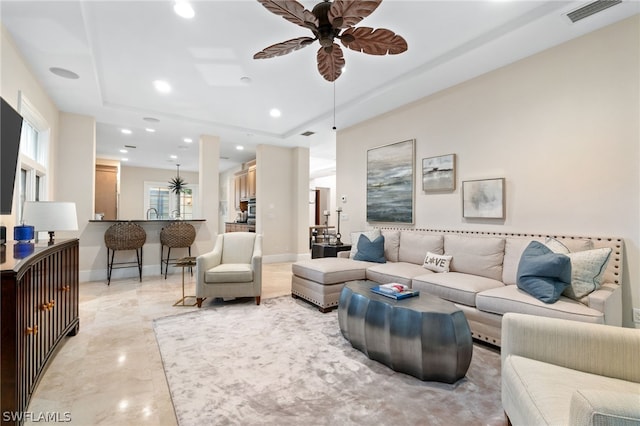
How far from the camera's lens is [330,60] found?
8.18 feet

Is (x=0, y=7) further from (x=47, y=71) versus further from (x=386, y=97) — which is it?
(x=386, y=97)

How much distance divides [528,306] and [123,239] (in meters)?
5.53

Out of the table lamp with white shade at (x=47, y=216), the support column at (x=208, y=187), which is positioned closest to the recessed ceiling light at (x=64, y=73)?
the table lamp with white shade at (x=47, y=216)

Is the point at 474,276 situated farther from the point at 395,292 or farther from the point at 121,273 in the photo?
the point at 121,273

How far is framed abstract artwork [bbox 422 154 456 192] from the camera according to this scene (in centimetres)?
380

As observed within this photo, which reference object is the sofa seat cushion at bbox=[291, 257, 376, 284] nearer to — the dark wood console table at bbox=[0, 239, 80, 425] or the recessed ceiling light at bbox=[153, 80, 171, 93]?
the dark wood console table at bbox=[0, 239, 80, 425]

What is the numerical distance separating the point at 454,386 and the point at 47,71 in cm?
503

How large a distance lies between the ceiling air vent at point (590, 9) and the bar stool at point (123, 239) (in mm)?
6127

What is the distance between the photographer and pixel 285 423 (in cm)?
161

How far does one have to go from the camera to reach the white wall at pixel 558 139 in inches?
98.1

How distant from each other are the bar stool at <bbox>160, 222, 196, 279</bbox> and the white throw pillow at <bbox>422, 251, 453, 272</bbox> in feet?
13.6

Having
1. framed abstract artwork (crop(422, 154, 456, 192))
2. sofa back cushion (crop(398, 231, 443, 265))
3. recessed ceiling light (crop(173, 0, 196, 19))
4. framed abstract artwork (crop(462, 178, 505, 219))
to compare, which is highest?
recessed ceiling light (crop(173, 0, 196, 19))

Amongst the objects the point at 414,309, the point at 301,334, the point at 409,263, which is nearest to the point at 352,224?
the point at 409,263

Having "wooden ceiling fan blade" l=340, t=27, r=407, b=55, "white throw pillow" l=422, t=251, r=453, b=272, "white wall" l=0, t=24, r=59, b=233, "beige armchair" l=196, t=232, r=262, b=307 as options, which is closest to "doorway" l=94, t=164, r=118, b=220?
"white wall" l=0, t=24, r=59, b=233
